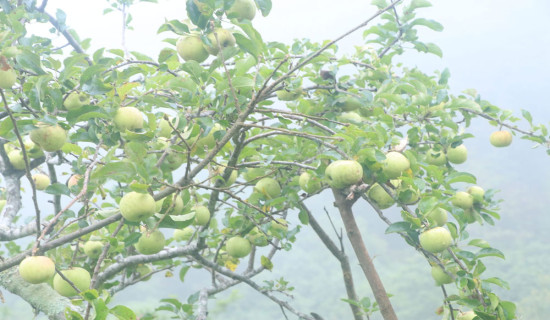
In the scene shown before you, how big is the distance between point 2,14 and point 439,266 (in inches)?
58.7

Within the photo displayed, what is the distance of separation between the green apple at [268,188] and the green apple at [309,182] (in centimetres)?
13

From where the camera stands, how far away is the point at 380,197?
1403mm

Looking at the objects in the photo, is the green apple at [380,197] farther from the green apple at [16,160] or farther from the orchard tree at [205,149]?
the green apple at [16,160]

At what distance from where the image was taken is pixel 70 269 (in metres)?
1.27

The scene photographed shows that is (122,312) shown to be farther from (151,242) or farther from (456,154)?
(456,154)

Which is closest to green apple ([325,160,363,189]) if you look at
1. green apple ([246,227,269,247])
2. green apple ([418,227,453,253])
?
green apple ([418,227,453,253])

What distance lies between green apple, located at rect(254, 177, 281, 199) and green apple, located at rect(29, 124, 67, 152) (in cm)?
69

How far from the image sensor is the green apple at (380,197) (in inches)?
54.9

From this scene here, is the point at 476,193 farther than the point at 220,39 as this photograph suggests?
Yes

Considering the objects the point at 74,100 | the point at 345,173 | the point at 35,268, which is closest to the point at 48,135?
the point at 74,100

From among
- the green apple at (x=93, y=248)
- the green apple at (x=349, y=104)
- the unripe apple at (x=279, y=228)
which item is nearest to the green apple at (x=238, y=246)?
the unripe apple at (x=279, y=228)

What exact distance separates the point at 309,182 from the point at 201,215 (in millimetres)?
342

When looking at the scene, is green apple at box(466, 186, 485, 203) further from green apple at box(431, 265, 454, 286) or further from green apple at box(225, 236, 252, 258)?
green apple at box(225, 236, 252, 258)

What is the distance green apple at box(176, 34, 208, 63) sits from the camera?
116 centimetres
